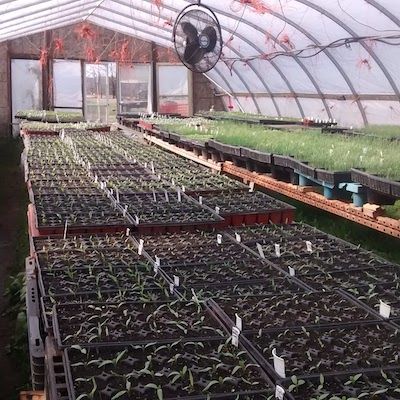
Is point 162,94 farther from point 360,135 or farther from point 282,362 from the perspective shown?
point 282,362

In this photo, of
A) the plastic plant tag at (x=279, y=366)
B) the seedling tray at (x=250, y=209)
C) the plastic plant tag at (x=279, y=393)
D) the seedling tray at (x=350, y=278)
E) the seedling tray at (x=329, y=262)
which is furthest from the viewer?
the seedling tray at (x=250, y=209)

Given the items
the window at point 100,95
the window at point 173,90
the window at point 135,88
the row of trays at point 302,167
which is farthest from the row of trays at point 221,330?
the window at point 100,95

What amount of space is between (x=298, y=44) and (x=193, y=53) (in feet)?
13.3

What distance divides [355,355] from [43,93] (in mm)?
17186

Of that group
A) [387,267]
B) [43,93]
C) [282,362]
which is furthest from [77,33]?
[282,362]

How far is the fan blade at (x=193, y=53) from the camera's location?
767 centimetres

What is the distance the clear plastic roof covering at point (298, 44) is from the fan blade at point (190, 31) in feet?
4.70

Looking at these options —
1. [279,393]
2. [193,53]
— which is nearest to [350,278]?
[279,393]

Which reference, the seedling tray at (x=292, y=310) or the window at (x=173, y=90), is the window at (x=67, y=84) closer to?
the window at (x=173, y=90)

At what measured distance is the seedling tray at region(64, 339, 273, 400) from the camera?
210cm

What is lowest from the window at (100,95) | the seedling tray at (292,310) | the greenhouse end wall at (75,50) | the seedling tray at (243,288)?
the seedling tray at (243,288)

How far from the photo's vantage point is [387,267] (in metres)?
3.65

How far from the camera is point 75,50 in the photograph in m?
18.3

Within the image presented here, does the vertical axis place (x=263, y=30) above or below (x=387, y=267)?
above
